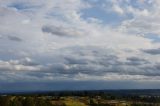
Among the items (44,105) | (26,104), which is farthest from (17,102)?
(44,105)

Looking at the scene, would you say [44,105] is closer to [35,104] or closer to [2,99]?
[35,104]

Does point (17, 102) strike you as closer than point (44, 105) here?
Yes

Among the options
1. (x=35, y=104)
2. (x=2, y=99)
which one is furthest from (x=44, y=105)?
(x=2, y=99)

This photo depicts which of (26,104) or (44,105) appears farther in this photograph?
(44,105)

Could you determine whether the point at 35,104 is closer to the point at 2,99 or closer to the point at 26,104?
the point at 26,104
